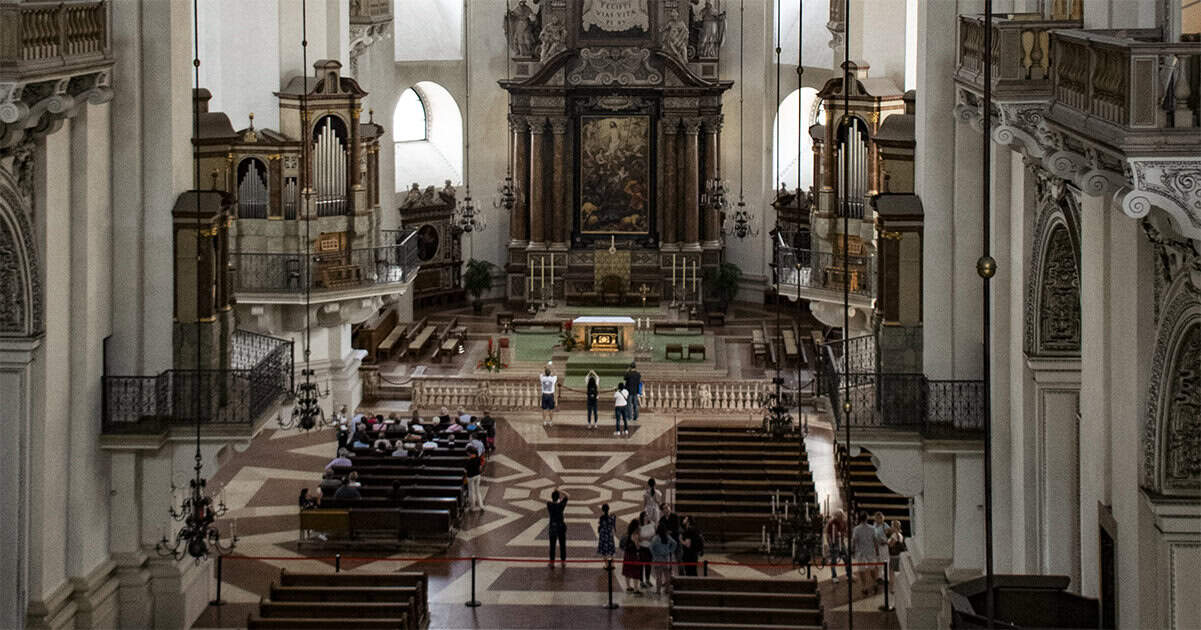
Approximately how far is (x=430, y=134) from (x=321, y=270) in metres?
18.1

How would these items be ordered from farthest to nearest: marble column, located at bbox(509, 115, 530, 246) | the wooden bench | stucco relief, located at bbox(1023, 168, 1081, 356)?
marble column, located at bbox(509, 115, 530, 246) → the wooden bench → stucco relief, located at bbox(1023, 168, 1081, 356)

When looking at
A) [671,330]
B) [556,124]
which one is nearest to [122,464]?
[671,330]

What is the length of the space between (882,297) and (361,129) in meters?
13.0

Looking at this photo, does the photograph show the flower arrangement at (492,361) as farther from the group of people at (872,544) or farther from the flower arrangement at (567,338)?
the group of people at (872,544)

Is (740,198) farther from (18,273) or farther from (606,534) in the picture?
(18,273)

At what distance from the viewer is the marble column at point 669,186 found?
47125mm

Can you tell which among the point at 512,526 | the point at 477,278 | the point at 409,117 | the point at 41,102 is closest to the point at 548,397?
the point at 512,526

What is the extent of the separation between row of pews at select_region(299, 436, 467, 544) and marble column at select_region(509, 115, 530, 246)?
18.3 meters

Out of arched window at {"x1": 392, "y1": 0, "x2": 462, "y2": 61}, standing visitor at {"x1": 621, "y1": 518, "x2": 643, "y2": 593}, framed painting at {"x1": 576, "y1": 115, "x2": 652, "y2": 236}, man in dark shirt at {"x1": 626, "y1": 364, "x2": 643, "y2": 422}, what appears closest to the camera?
standing visitor at {"x1": 621, "y1": 518, "x2": 643, "y2": 593}

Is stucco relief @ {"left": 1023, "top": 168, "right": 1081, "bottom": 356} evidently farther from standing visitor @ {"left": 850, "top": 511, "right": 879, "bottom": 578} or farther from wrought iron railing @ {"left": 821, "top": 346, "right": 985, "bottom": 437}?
standing visitor @ {"left": 850, "top": 511, "right": 879, "bottom": 578}

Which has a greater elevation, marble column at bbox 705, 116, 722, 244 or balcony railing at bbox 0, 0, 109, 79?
marble column at bbox 705, 116, 722, 244

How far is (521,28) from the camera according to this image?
4728 centimetres

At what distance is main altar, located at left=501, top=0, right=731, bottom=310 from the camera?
154ft

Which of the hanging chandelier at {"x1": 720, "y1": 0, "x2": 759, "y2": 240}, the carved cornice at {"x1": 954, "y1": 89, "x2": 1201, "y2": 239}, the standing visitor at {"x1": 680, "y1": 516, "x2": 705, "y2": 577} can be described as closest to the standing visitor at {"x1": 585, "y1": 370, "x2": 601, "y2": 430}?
the hanging chandelier at {"x1": 720, "y1": 0, "x2": 759, "y2": 240}
